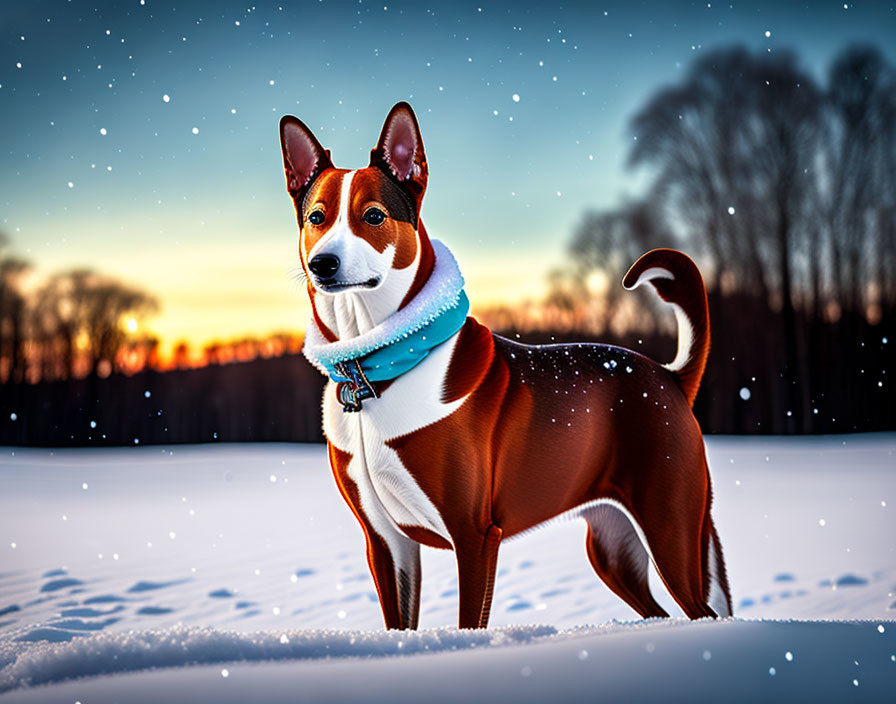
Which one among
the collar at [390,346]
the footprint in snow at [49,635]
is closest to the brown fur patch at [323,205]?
the collar at [390,346]

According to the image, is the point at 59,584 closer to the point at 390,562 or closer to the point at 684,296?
the point at 390,562

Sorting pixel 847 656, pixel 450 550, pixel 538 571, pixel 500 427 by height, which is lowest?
pixel 538 571

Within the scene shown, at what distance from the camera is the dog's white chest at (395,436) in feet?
6.82

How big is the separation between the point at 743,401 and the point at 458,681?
4.60 meters

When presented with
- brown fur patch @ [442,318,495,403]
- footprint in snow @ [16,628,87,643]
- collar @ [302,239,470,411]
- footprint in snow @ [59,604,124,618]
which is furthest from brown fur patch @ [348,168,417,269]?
footprint in snow @ [59,604,124,618]

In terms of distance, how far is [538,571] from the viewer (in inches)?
141

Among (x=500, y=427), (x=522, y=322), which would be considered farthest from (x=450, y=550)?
(x=522, y=322)

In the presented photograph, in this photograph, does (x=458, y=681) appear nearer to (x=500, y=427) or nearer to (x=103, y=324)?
(x=500, y=427)

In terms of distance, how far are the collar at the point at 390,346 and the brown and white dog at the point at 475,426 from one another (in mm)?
16

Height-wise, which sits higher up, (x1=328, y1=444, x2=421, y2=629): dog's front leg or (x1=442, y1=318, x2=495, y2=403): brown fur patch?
(x1=442, y1=318, x2=495, y2=403): brown fur patch

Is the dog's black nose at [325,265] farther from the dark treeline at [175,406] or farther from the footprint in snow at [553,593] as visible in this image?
the dark treeline at [175,406]

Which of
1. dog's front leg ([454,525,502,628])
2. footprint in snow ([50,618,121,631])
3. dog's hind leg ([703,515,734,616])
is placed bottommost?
footprint in snow ([50,618,121,631])

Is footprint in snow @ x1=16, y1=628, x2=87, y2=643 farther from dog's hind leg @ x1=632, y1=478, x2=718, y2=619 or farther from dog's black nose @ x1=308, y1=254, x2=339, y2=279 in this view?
dog's hind leg @ x1=632, y1=478, x2=718, y2=619

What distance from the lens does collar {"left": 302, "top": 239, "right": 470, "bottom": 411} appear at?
2107mm
